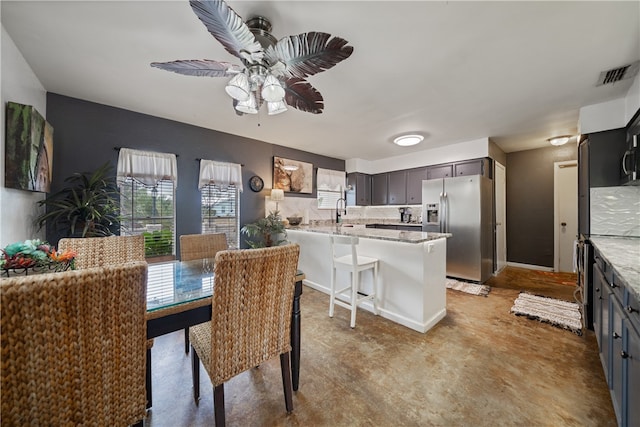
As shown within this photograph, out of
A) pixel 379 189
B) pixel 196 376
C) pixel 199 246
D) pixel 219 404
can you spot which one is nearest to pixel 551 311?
pixel 219 404

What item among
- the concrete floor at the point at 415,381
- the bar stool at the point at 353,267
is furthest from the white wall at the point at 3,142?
the bar stool at the point at 353,267

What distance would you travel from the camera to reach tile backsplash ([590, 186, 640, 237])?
2.53m

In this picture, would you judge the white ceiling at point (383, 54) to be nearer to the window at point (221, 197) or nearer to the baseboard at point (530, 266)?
the window at point (221, 197)

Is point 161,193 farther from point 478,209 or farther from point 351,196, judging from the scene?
point 478,209

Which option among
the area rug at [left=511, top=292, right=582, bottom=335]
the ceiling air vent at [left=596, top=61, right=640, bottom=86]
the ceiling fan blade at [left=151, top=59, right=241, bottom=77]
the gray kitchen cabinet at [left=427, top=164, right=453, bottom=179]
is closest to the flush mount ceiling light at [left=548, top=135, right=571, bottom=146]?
the gray kitchen cabinet at [left=427, top=164, right=453, bottom=179]

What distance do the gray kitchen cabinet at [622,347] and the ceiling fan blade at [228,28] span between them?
2.17m

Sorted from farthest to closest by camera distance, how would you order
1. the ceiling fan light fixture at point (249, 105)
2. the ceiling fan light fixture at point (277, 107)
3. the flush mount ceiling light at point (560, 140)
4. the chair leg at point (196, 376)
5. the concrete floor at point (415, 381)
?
the flush mount ceiling light at point (560, 140), the ceiling fan light fixture at point (277, 107), the ceiling fan light fixture at point (249, 105), the chair leg at point (196, 376), the concrete floor at point (415, 381)

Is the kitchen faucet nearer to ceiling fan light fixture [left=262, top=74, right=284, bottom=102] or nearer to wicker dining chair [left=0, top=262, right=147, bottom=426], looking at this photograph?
ceiling fan light fixture [left=262, top=74, right=284, bottom=102]

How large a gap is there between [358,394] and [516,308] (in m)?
2.42

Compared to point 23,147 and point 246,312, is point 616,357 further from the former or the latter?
point 23,147

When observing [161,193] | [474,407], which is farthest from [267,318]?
[161,193]

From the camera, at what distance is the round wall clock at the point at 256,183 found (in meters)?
4.27

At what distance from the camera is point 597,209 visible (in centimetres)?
267

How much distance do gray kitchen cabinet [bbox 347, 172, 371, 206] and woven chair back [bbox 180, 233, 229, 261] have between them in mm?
3897
